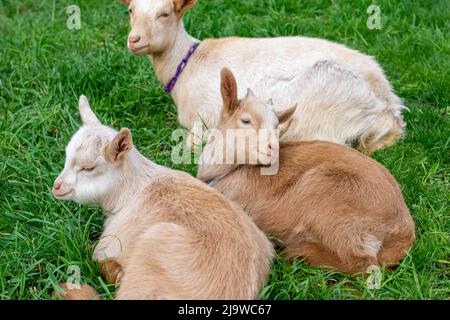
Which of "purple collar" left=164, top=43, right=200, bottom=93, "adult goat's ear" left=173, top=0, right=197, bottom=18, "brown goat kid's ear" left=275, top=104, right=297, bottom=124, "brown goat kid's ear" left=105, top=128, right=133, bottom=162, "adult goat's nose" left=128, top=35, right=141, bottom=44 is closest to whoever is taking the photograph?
"brown goat kid's ear" left=105, top=128, right=133, bottom=162

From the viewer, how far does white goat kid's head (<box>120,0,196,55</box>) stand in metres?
6.33

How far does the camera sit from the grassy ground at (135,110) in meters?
4.88

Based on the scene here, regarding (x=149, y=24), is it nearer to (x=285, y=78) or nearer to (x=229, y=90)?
(x=285, y=78)

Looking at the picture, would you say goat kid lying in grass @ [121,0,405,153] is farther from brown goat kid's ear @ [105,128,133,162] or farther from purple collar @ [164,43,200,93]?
brown goat kid's ear @ [105,128,133,162]

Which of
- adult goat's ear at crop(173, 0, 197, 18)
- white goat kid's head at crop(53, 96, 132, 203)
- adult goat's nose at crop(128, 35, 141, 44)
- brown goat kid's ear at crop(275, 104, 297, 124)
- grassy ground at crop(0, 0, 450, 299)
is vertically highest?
adult goat's ear at crop(173, 0, 197, 18)

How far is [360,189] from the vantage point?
16.2ft

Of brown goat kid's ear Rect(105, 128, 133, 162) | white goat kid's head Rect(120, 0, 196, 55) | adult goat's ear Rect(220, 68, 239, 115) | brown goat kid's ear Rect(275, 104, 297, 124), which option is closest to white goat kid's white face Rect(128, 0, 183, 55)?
white goat kid's head Rect(120, 0, 196, 55)

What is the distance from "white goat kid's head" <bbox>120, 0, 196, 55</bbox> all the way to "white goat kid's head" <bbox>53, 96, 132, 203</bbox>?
5.27ft

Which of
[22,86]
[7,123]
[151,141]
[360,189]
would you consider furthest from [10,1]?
[360,189]

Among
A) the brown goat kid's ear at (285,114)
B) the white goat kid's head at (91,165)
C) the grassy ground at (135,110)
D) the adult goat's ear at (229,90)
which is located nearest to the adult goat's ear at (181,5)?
the grassy ground at (135,110)

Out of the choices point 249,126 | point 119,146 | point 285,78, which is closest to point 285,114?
point 249,126

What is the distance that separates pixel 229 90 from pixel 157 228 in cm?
128

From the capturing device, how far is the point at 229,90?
17.4 ft

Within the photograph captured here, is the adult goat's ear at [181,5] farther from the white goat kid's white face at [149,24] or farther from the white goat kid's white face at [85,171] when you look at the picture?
the white goat kid's white face at [85,171]
